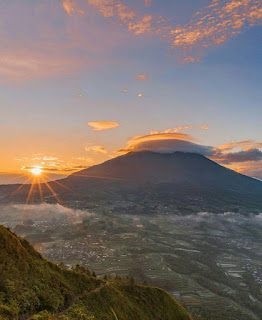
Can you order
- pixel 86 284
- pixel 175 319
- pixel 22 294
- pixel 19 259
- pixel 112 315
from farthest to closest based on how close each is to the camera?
1. pixel 175 319
2. pixel 86 284
3. pixel 112 315
4. pixel 19 259
5. pixel 22 294

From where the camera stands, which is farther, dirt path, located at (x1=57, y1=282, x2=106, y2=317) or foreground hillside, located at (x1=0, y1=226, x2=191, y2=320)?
dirt path, located at (x1=57, y1=282, x2=106, y2=317)

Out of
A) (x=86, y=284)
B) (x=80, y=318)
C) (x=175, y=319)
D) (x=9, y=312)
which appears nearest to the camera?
(x=9, y=312)

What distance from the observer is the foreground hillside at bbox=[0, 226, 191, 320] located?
2853 centimetres

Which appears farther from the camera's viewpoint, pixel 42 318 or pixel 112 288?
pixel 112 288

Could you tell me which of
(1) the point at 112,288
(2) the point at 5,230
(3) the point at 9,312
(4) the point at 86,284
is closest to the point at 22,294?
(3) the point at 9,312

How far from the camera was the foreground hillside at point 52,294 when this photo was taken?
2853 centimetres

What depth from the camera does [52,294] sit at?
111 ft

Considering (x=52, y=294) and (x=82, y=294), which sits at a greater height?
(x=52, y=294)

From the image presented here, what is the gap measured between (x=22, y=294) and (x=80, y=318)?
915 cm

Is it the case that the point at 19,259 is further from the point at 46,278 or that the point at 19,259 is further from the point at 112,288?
the point at 112,288

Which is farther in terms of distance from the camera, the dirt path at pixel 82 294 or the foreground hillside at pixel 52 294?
the dirt path at pixel 82 294

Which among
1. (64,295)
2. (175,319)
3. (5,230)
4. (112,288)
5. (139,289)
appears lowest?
(175,319)

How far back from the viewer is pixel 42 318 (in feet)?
85.1

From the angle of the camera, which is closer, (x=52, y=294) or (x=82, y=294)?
(x=52, y=294)
